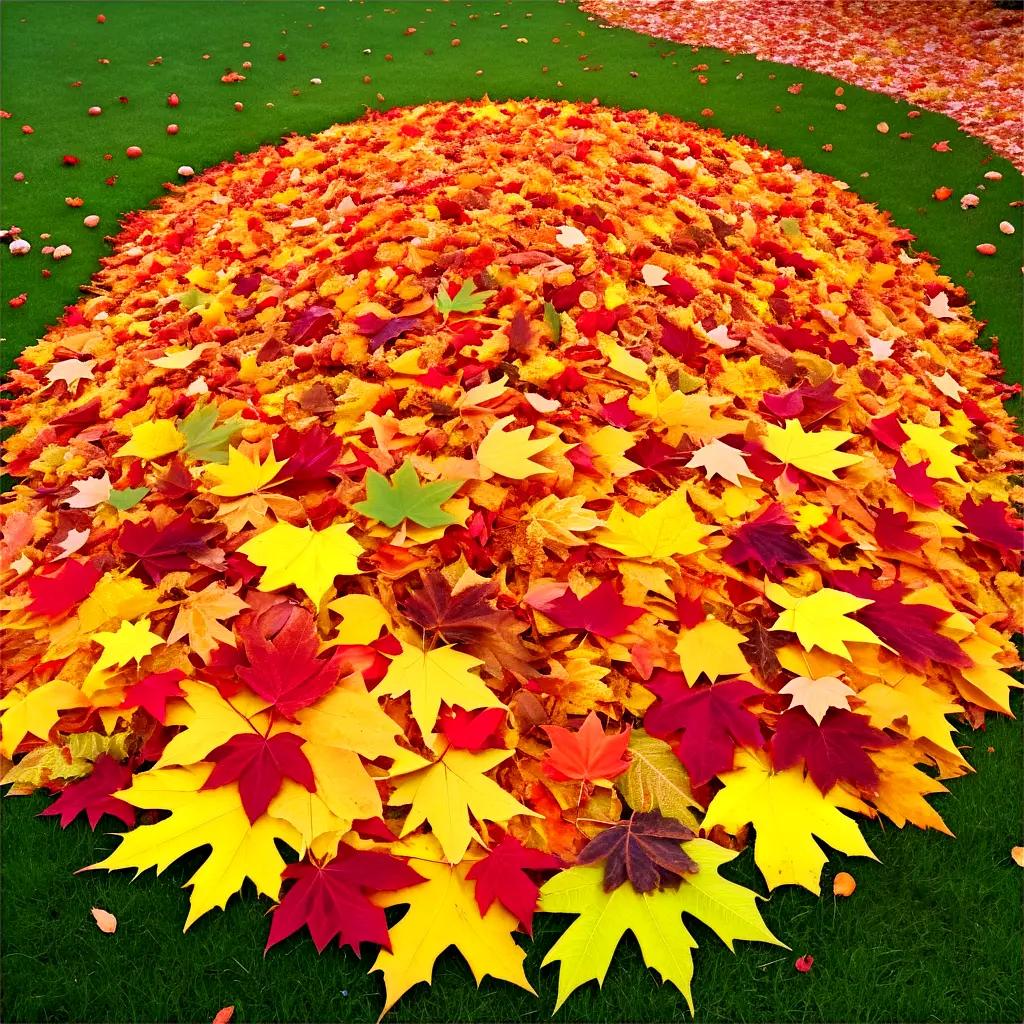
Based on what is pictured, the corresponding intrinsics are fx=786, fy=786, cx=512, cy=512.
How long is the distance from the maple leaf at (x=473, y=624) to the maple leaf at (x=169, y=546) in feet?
2.06

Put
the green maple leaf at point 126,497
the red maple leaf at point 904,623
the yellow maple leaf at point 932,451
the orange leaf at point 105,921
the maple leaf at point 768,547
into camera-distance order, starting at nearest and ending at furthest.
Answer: the orange leaf at point 105,921, the red maple leaf at point 904,623, the maple leaf at point 768,547, the green maple leaf at point 126,497, the yellow maple leaf at point 932,451

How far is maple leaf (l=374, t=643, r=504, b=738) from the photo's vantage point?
1.79 m

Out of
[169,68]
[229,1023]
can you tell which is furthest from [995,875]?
[169,68]

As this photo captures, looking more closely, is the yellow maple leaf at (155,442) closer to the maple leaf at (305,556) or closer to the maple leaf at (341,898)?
the maple leaf at (305,556)

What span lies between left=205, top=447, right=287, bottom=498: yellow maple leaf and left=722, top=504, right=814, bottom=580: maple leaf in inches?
51.0

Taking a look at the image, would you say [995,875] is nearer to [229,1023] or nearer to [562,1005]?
[562,1005]

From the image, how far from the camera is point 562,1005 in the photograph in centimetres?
153

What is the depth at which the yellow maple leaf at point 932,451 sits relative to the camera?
266 centimetres

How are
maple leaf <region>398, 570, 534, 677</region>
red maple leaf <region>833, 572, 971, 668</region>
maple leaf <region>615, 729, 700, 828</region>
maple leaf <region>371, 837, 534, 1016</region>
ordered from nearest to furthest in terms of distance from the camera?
maple leaf <region>371, 837, 534, 1016</region>, maple leaf <region>615, 729, 700, 828</region>, maple leaf <region>398, 570, 534, 677</region>, red maple leaf <region>833, 572, 971, 668</region>

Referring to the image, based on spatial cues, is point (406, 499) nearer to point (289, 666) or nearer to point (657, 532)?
point (289, 666)

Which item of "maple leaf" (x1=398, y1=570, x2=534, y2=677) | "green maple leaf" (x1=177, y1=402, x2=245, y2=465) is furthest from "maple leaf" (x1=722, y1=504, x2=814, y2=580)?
"green maple leaf" (x1=177, y1=402, x2=245, y2=465)

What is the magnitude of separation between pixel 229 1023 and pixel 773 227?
3727mm

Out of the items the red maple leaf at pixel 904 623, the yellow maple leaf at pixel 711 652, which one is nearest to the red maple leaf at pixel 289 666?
the yellow maple leaf at pixel 711 652

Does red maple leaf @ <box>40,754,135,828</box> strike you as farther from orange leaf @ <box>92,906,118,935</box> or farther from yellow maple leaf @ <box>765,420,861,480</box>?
yellow maple leaf @ <box>765,420,861,480</box>
